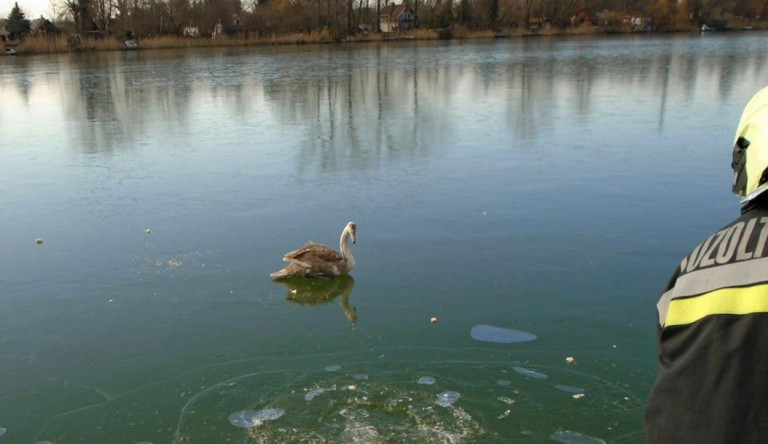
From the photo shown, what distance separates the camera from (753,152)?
3.95ft

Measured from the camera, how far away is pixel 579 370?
4109 millimetres

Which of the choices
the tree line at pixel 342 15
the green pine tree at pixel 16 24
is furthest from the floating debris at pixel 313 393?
the green pine tree at pixel 16 24

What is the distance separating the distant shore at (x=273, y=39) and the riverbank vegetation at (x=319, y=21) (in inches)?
2.6

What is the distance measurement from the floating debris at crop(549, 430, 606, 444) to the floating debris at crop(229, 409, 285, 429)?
136 cm

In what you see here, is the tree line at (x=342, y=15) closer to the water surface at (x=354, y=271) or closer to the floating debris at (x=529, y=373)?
the water surface at (x=354, y=271)

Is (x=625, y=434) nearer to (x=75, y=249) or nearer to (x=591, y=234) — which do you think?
(x=591, y=234)

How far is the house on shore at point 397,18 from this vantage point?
6744cm

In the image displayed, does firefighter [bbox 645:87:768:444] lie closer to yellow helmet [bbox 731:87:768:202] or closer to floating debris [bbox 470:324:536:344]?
yellow helmet [bbox 731:87:768:202]

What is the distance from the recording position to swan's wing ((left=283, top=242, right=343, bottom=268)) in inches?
215

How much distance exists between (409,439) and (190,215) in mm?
4410

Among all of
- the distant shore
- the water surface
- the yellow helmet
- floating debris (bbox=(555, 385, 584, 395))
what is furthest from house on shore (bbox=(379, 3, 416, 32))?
the yellow helmet

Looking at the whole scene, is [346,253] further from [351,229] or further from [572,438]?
[572,438]

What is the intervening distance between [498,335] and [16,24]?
5941 centimetres

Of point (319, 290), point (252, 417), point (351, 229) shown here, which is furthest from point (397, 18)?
point (252, 417)
